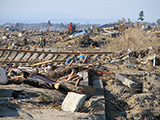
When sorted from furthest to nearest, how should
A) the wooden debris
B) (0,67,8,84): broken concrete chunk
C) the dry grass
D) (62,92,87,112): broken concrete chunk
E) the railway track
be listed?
1. the dry grass
2. the railway track
3. (0,67,8,84): broken concrete chunk
4. the wooden debris
5. (62,92,87,112): broken concrete chunk

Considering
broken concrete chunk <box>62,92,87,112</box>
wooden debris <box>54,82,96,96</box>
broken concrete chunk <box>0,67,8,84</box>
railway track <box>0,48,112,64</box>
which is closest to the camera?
broken concrete chunk <box>62,92,87,112</box>

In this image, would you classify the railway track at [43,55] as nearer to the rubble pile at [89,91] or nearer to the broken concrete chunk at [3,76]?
the rubble pile at [89,91]

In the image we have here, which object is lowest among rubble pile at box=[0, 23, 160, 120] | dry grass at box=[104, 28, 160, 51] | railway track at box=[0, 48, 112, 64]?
rubble pile at box=[0, 23, 160, 120]

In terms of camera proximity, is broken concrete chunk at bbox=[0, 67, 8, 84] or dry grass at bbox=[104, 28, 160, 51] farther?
dry grass at bbox=[104, 28, 160, 51]

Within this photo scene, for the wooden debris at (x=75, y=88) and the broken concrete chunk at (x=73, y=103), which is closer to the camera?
the broken concrete chunk at (x=73, y=103)

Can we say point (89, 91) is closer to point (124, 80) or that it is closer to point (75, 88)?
point (75, 88)

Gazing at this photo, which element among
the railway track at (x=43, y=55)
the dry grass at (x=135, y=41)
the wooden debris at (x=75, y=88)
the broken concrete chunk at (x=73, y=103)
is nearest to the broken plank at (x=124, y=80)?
the wooden debris at (x=75, y=88)

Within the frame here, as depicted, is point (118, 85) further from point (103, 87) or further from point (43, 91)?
point (43, 91)

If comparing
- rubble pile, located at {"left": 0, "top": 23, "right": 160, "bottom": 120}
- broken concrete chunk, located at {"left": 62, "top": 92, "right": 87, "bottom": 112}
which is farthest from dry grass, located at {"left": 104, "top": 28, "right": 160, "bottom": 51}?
broken concrete chunk, located at {"left": 62, "top": 92, "right": 87, "bottom": 112}

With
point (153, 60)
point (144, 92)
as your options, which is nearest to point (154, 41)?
point (153, 60)

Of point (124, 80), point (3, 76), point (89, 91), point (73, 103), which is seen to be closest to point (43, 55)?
point (3, 76)

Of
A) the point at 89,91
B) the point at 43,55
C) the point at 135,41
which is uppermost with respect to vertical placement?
the point at 135,41

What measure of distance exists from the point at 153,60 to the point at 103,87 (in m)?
3.46

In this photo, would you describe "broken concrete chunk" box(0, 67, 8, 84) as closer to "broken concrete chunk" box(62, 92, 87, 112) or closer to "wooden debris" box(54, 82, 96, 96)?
"wooden debris" box(54, 82, 96, 96)
